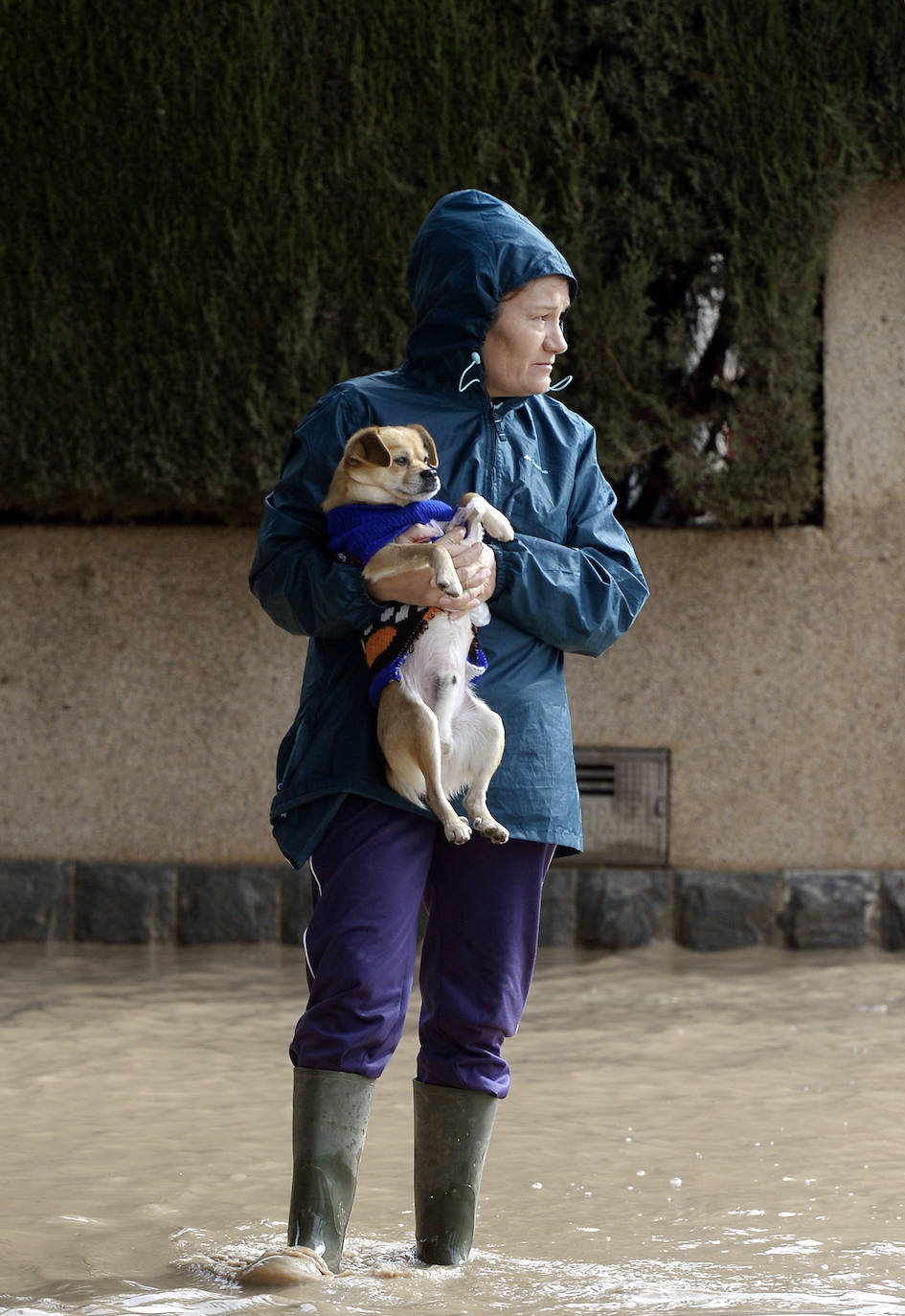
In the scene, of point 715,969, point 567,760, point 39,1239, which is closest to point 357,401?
point 567,760

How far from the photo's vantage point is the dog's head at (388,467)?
8.56ft

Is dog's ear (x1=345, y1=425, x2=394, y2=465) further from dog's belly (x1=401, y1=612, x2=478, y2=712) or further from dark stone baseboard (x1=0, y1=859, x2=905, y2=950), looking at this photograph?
dark stone baseboard (x1=0, y1=859, x2=905, y2=950)

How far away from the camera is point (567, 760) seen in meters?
2.86

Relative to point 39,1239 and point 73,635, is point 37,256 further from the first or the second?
point 39,1239

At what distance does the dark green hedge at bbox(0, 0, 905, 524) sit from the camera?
5980 millimetres

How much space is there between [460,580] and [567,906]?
3763mm

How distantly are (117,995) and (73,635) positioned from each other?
5.12 ft

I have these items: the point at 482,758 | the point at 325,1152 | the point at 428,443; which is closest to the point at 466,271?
the point at 428,443

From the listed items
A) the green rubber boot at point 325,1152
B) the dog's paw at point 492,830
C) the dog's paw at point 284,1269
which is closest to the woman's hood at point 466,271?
the dog's paw at point 492,830

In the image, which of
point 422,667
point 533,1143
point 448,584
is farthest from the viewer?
point 533,1143

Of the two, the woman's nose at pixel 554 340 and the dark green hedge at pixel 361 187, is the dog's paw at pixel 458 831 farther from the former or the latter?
the dark green hedge at pixel 361 187

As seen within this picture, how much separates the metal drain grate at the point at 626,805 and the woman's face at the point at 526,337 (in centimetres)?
359

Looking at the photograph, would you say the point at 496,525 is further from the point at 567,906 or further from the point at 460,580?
the point at 567,906

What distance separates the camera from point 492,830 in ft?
8.57
